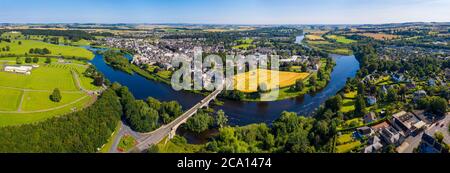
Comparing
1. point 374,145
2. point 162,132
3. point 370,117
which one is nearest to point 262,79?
point 370,117

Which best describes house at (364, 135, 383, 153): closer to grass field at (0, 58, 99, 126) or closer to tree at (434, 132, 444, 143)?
tree at (434, 132, 444, 143)

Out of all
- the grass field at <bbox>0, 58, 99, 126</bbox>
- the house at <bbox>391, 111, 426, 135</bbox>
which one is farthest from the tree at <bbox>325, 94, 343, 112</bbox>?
the grass field at <bbox>0, 58, 99, 126</bbox>

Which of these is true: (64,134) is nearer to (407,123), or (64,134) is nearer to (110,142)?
(110,142)

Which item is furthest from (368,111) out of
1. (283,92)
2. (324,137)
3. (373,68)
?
(373,68)

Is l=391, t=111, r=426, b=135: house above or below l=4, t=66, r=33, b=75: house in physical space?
below

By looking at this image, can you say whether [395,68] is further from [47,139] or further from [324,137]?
[47,139]
